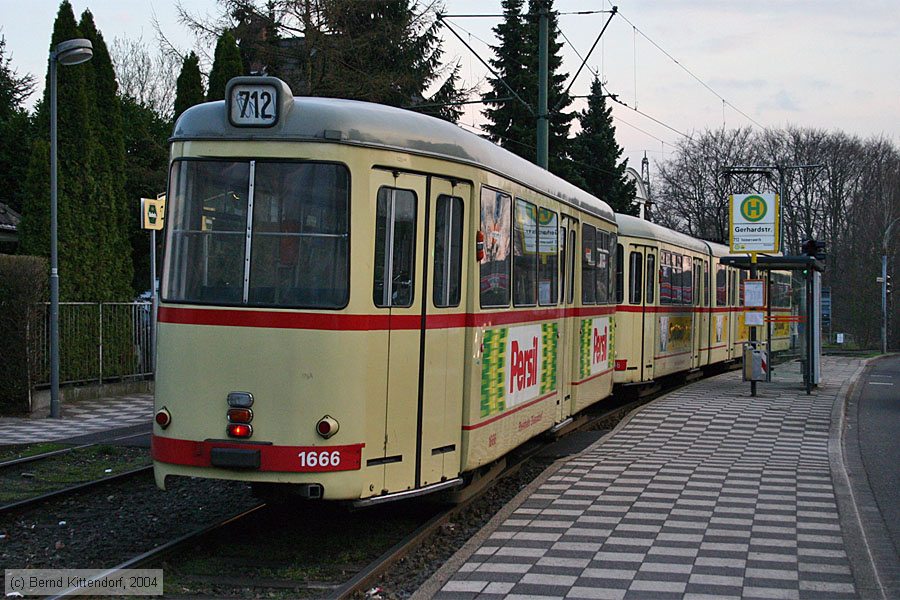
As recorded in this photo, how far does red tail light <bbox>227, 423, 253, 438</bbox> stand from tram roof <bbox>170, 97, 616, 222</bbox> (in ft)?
6.48

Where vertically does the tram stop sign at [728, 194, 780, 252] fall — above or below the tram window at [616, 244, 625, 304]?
above

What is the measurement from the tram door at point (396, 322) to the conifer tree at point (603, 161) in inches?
1727

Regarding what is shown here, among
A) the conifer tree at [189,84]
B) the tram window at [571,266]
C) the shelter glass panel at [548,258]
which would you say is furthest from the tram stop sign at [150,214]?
the conifer tree at [189,84]

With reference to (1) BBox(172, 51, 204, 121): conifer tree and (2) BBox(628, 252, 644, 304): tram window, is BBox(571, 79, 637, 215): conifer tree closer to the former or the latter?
(1) BBox(172, 51, 204, 121): conifer tree

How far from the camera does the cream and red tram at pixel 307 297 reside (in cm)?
769

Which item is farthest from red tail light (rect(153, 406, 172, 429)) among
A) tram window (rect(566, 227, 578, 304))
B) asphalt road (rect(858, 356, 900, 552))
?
tram window (rect(566, 227, 578, 304))

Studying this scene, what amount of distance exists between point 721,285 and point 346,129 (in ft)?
71.3

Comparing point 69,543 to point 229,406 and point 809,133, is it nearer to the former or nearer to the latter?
point 229,406

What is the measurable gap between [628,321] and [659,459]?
22.0 ft

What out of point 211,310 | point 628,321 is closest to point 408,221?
point 211,310

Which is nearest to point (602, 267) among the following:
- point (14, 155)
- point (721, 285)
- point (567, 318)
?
point (567, 318)

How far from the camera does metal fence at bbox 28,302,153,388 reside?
1923 cm

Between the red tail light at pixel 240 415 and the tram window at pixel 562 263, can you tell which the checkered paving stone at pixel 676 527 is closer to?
the red tail light at pixel 240 415

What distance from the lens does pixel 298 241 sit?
775cm
